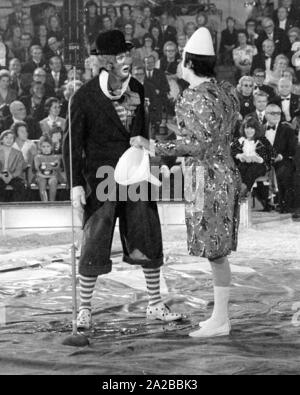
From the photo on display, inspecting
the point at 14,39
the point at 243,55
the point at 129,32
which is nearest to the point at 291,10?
the point at 243,55

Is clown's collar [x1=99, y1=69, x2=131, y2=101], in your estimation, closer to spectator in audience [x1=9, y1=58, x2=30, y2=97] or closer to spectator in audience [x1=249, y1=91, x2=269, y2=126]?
spectator in audience [x1=249, y1=91, x2=269, y2=126]

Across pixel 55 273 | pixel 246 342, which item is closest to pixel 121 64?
pixel 246 342

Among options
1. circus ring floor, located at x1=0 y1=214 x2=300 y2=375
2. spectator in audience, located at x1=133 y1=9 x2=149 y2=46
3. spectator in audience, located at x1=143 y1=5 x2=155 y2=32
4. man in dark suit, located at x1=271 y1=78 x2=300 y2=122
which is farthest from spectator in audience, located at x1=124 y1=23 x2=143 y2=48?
circus ring floor, located at x1=0 y1=214 x2=300 y2=375

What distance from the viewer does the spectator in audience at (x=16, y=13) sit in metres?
9.76

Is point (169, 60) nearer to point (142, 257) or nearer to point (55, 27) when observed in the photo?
point (55, 27)

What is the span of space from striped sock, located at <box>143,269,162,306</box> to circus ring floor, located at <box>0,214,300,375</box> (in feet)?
0.37

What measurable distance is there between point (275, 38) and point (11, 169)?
3.35 m

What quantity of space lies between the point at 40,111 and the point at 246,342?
20.0 feet

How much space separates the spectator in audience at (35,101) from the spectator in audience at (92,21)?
86 centimetres

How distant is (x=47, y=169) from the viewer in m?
8.98

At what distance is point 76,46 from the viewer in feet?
12.6

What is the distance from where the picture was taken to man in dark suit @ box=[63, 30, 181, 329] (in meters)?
3.88

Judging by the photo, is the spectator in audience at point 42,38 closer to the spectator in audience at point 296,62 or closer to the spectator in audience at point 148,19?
the spectator in audience at point 148,19

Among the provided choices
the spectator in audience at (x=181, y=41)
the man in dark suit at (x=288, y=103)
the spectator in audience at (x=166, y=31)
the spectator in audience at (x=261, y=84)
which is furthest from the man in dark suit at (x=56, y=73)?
the man in dark suit at (x=288, y=103)
